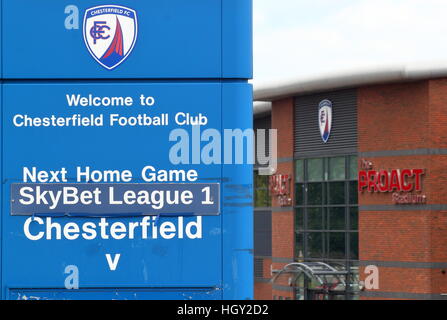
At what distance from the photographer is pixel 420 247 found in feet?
118

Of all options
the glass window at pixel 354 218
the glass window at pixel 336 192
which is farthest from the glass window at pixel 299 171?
the glass window at pixel 354 218

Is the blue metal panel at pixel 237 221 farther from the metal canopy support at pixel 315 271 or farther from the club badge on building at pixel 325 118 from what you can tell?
the club badge on building at pixel 325 118

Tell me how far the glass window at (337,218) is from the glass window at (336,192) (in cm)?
34

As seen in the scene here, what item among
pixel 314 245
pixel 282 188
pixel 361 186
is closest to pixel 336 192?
pixel 361 186

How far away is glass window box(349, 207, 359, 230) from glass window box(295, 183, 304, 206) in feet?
11.6

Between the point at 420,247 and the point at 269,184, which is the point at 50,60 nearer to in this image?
the point at 420,247

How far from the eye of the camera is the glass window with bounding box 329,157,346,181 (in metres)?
40.0

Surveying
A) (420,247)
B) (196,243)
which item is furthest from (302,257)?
(196,243)

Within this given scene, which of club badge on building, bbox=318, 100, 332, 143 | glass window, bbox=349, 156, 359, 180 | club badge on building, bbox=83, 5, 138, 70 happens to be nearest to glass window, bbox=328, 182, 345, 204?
glass window, bbox=349, 156, 359, 180

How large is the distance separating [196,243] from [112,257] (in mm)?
354

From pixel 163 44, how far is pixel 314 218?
37862 mm

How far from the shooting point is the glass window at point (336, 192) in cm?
3981

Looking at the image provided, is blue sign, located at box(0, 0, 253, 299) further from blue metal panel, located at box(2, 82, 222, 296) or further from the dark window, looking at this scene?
the dark window
